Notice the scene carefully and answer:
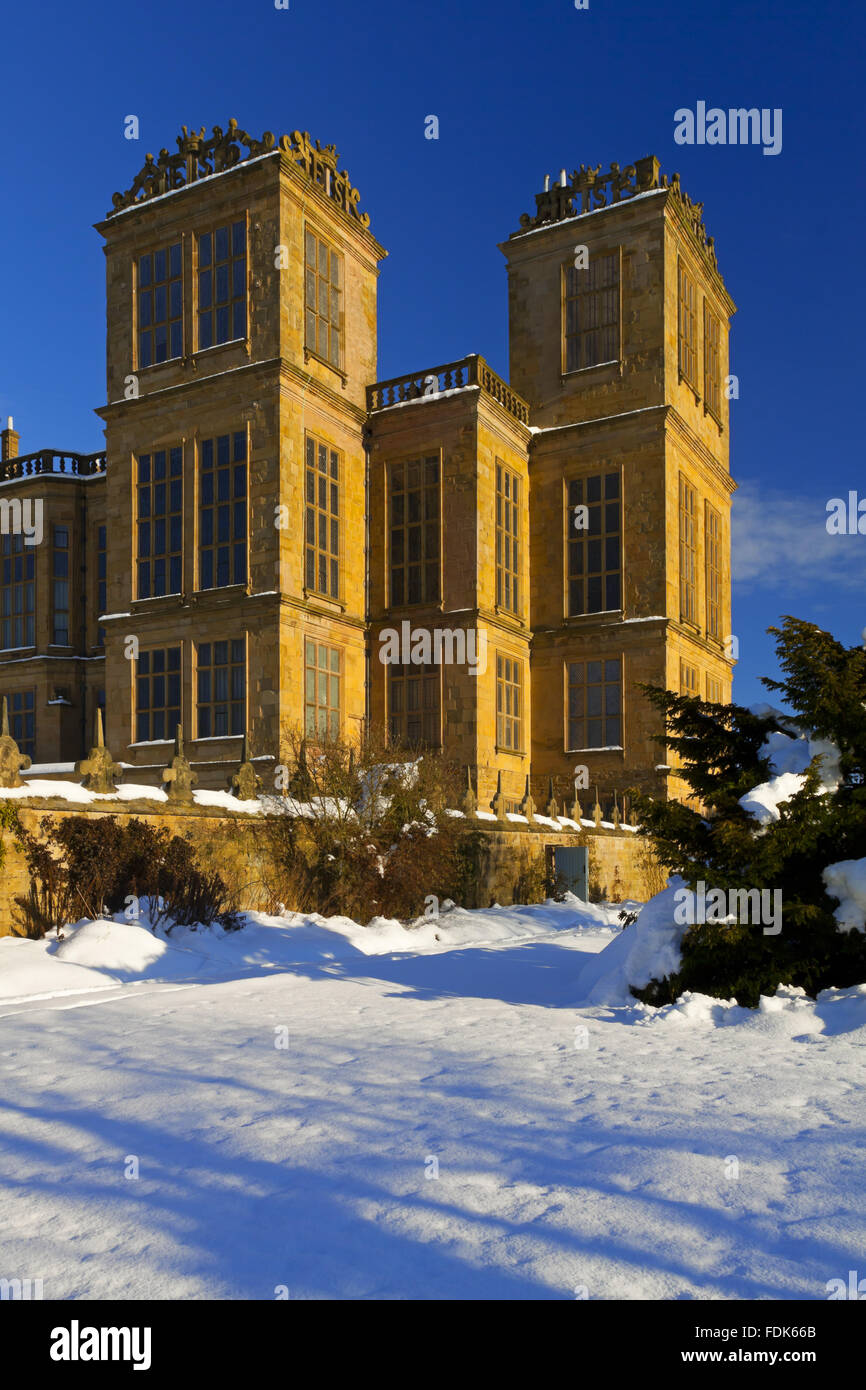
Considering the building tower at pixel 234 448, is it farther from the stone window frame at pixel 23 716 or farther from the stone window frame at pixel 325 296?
the stone window frame at pixel 23 716

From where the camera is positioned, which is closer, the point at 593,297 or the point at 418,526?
the point at 418,526

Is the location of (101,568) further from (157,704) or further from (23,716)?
(157,704)

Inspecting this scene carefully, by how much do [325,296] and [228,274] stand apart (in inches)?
103

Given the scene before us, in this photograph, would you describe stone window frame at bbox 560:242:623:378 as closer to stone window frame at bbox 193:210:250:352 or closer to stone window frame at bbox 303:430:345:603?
stone window frame at bbox 303:430:345:603

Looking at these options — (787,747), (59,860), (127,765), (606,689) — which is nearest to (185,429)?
(127,765)

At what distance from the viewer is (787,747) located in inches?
399

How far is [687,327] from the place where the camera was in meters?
33.9

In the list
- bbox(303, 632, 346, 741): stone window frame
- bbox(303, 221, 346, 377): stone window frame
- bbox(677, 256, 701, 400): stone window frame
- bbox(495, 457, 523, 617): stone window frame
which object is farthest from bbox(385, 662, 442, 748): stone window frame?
bbox(677, 256, 701, 400): stone window frame

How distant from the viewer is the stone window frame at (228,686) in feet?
89.5

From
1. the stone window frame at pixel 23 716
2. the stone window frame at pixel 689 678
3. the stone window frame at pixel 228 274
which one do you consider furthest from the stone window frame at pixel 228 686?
the stone window frame at pixel 689 678

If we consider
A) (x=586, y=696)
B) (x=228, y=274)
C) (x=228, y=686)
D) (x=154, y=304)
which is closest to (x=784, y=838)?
(x=228, y=686)

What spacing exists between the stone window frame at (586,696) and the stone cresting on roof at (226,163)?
13.4 meters

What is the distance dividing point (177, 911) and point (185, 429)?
17341 mm
